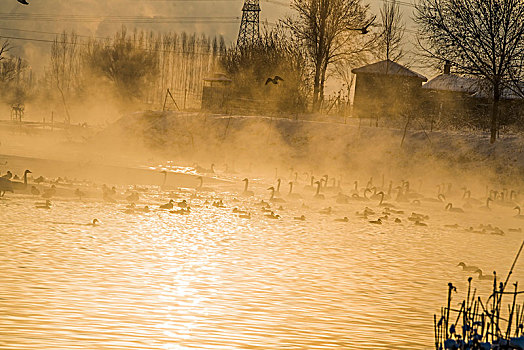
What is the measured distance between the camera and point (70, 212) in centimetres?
1845

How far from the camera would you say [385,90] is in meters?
58.1

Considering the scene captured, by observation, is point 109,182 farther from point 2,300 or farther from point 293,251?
point 2,300

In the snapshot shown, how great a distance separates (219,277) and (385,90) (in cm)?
4765

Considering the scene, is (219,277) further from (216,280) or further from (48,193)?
(48,193)

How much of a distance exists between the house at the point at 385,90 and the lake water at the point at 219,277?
121 ft

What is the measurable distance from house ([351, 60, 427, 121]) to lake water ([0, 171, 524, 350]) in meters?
36.8

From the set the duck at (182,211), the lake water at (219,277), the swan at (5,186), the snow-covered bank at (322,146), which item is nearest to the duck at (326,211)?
the lake water at (219,277)

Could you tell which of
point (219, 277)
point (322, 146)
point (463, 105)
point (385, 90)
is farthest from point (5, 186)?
point (463, 105)

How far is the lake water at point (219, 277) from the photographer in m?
9.11

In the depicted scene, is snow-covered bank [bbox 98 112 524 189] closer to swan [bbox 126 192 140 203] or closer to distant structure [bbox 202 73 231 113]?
distant structure [bbox 202 73 231 113]

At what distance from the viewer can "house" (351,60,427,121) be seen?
57.0 meters

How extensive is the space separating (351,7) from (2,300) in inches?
2026

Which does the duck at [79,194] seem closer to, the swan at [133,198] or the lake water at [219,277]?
the lake water at [219,277]

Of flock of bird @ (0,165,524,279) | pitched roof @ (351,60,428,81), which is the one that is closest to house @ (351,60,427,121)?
pitched roof @ (351,60,428,81)
